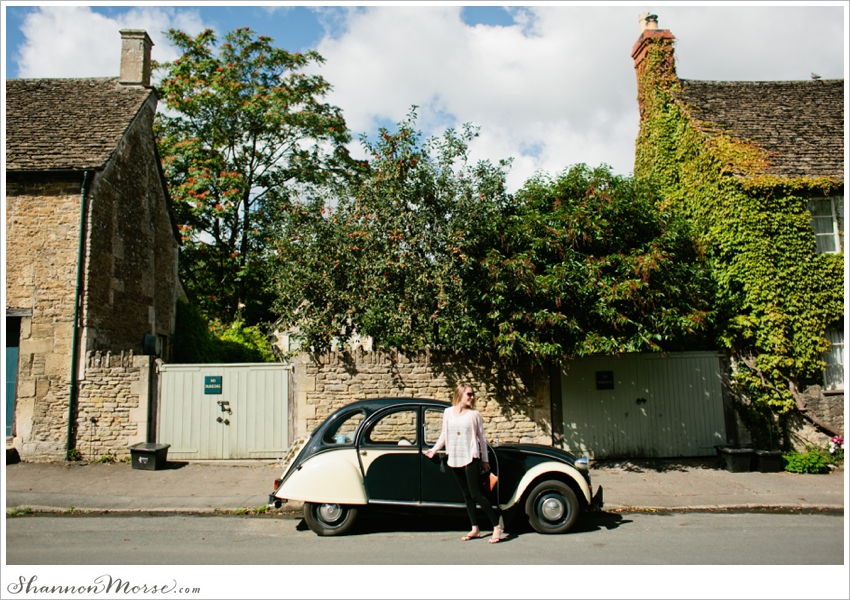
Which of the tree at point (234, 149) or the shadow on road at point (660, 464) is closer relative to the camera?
the shadow on road at point (660, 464)

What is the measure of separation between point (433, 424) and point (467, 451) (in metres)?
0.82

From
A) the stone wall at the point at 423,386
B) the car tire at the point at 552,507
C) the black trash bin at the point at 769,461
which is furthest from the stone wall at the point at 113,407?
the black trash bin at the point at 769,461

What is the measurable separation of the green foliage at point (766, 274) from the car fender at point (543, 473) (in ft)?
22.7

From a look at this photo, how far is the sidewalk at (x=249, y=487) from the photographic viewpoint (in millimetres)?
8617

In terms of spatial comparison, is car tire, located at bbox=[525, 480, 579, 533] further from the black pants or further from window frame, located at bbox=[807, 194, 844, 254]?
window frame, located at bbox=[807, 194, 844, 254]

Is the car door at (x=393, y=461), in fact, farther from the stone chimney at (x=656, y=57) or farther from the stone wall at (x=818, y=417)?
the stone chimney at (x=656, y=57)

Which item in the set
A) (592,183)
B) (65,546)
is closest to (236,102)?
(592,183)

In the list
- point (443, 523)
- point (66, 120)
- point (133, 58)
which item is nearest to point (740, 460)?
point (443, 523)

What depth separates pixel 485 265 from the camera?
35.8ft

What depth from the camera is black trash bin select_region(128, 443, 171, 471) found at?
35.5 ft

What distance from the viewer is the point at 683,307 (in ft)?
36.1

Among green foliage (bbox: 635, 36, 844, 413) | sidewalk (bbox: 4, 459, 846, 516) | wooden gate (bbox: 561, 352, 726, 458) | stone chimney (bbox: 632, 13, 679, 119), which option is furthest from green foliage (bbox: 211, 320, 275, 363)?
stone chimney (bbox: 632, 13, 679, 119)

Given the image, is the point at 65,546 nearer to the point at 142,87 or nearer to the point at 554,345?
the point at 554,345

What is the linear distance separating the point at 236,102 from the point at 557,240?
1621cm
